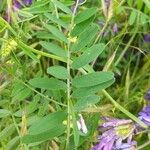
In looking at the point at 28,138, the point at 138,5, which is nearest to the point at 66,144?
the point at 28,138

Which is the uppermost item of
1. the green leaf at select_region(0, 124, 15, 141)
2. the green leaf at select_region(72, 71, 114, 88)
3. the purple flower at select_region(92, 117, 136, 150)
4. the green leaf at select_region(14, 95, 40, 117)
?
the green leaf at select_region(72, 71, 114, 88)

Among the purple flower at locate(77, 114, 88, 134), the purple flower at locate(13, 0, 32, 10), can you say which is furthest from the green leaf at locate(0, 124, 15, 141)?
the purple flower at locate(13, 0, 32, 10)

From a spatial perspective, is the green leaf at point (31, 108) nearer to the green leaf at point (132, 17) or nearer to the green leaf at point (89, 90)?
the green leaf at point (89, 90)

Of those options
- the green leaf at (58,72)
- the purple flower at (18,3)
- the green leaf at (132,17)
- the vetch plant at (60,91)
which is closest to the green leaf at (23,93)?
the vetch plant at (60,91)

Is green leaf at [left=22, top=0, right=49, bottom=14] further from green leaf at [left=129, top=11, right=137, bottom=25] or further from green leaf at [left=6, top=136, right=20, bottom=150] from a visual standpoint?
green leaf at [left=129, top=11, right=137, bottom=25]

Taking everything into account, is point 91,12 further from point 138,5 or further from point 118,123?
point 138,5

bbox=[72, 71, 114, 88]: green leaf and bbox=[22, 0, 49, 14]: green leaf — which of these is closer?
bbox=[72, 71, 114, 88]: green leaf

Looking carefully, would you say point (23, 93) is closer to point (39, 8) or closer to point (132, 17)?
point (39, 8)
